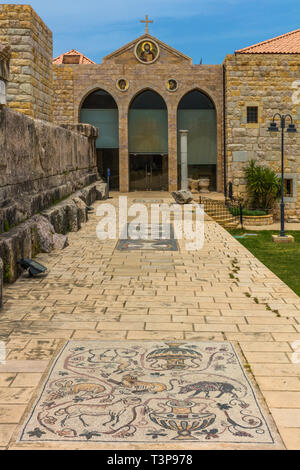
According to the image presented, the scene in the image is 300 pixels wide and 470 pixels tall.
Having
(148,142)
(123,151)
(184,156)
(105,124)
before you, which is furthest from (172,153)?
(184,156)

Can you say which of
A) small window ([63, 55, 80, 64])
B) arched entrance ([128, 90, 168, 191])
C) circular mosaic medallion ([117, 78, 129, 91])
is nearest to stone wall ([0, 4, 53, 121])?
circular mosaic medallion ([117, 78, 129, 91])

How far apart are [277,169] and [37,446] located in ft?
75.4

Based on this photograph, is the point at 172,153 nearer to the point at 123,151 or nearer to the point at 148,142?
the point at 148,142

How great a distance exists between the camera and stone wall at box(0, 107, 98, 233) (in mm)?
8281

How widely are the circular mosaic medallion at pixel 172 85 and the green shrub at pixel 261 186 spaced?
216 inches

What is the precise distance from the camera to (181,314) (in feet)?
19.3

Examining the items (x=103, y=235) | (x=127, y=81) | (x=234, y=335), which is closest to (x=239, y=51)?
(x=127, y=81)

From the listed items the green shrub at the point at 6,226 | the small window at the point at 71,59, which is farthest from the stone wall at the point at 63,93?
the green shrub at the point at 6,226

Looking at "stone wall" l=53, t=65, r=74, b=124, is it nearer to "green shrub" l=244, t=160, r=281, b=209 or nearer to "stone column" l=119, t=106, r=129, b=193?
"stone column" l=119, t=106, r=129, b=193

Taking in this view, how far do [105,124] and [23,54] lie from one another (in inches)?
582

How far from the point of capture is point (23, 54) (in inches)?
492

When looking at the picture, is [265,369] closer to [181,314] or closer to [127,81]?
[181,314]

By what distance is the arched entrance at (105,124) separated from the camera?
26.9 metres

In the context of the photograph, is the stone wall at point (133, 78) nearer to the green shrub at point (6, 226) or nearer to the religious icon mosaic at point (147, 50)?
the religious icon mosaic at point (147, 50)
